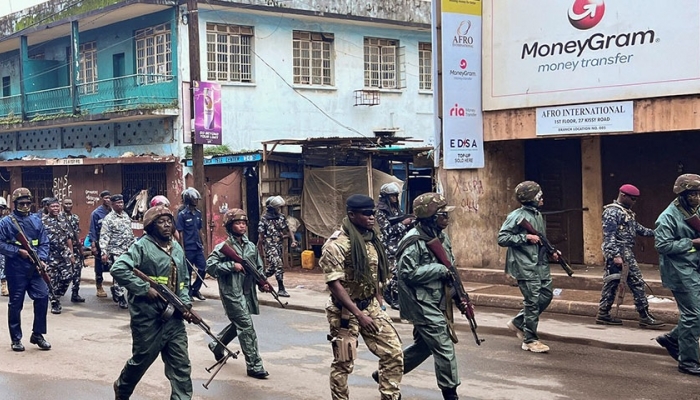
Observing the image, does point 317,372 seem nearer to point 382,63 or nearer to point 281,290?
point 281,290

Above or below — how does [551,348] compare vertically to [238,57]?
below

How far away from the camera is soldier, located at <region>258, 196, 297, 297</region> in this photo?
45.0 feet

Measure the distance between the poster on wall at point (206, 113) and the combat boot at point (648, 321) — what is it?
1023cm

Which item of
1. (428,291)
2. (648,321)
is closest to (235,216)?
(428,291)

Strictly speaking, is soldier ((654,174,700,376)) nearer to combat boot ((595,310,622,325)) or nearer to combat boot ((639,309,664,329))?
combat boot ((639,309,664,329))

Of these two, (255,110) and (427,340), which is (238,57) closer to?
(255,110)

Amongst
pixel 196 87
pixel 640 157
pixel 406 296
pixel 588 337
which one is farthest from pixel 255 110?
pixel 406 296

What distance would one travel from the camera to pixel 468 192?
46.8 ft

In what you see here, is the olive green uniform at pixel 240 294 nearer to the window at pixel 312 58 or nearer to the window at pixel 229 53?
the window at pixel 229 53

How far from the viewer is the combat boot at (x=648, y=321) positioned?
1001cm

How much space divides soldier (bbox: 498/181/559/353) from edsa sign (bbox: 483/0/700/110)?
4015 mm

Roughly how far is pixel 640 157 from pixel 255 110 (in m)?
11.3

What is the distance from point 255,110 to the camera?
72.9 feet

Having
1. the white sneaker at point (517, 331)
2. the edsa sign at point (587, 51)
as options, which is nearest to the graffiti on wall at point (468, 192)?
the edsa sign at point (587, 51)
